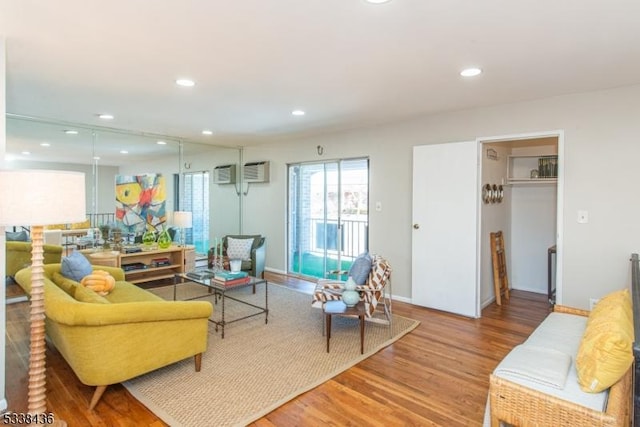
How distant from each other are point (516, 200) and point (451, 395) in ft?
12.4

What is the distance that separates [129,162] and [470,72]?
5054mm

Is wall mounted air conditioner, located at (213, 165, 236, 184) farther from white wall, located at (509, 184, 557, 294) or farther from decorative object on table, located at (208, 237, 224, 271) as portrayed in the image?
white wall, located at (509, 184, 557, 294)

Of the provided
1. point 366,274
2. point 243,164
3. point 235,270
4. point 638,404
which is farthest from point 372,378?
point 243,164

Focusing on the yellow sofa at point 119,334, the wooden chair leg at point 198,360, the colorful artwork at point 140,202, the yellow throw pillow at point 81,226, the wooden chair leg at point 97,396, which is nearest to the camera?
the yellow sofa at point 119,334

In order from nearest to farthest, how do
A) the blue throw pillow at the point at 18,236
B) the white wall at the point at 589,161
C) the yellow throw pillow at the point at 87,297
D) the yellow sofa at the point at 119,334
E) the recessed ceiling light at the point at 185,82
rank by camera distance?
the yellow sofa at the point at 119,334, the yellow throw pillow at the point at 87,297, the recessed ceiling light at the point at 185,82, the white wall at the point at 589,161, the blue throw pillow at the point at 18,236

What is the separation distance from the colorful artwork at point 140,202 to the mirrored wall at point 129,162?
0.11ft

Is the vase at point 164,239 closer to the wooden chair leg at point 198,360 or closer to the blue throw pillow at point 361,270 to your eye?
the wooden chair leg at point 198,360

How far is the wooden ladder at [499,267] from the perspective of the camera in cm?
463

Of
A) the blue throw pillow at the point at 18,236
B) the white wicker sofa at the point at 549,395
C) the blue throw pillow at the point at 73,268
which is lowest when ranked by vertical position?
the white wicker sofa at the point at 549,395

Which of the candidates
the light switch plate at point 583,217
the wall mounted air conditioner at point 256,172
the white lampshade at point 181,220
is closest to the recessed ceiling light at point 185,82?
the white lampshade at point 181,220

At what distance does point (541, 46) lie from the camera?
2.41 m

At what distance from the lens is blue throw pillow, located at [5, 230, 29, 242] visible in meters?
4.95

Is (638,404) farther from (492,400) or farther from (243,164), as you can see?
(243,164)

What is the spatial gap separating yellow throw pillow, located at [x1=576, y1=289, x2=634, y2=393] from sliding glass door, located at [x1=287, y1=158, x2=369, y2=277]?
362cm
